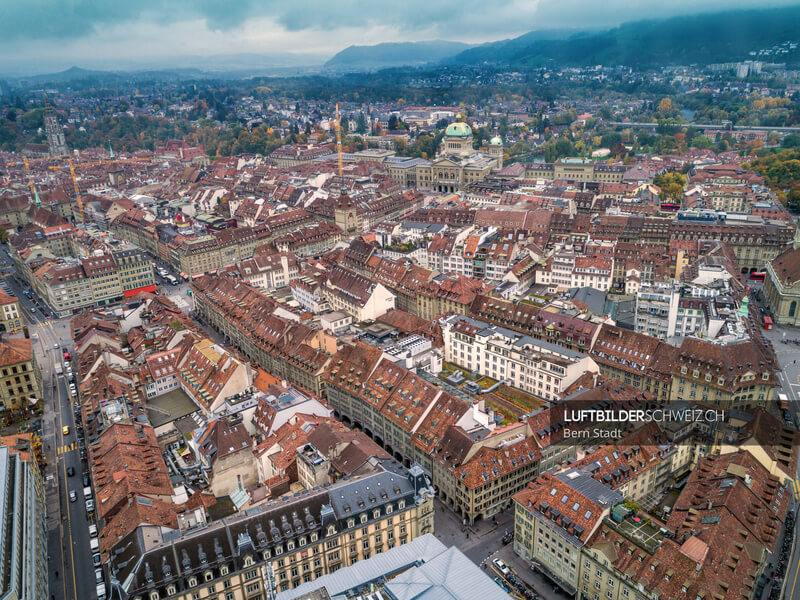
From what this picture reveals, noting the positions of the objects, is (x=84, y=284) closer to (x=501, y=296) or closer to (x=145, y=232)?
(x=145, y=232)

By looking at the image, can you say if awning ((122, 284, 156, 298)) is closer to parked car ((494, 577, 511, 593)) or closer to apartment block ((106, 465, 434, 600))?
apartment block ((106, 465, 434, 600))

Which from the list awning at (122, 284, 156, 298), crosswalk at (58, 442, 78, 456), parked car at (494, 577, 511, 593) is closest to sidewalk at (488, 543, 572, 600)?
parked car at (494, 577, 511, 593)

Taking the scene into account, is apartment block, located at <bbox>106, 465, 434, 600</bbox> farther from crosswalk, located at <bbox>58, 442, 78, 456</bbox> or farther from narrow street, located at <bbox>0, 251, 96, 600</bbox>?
crosswalk, located at <bbox>58, 442, 78, 456</bbox>

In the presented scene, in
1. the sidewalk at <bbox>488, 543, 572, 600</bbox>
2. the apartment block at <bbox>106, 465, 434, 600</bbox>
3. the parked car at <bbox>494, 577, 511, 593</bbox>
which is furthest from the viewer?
the parked car at <bbox>494, 577, 511, 593</bbox>

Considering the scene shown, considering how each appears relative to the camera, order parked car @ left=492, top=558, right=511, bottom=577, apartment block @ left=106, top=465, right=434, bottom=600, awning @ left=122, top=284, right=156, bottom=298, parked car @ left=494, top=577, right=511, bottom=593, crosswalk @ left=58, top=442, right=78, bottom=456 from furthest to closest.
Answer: awning @ left=122, top=284, right=156, bottom=298, crosswalk @ left=58, top=442, right=78, bottom=456, parked car @ left=492, top=558, right=511, bottom=577, parked car @ left=494, top=577, right=511, bottom=593, apartment block @ left=106, top=465, right=434, bottom=600

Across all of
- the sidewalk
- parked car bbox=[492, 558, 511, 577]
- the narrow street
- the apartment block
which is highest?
the apartment block

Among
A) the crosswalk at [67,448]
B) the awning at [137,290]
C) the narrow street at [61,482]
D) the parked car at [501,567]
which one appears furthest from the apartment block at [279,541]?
the awning at [137,290]

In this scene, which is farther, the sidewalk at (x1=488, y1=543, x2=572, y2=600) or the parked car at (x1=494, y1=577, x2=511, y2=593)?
the parked car at (x1=494, y1=577, x2=511, y2=593)

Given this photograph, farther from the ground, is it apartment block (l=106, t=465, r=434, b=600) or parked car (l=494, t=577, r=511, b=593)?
apartment block (l=106, t=465, r=434, b=600)

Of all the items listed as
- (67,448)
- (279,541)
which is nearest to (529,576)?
(279,541)
